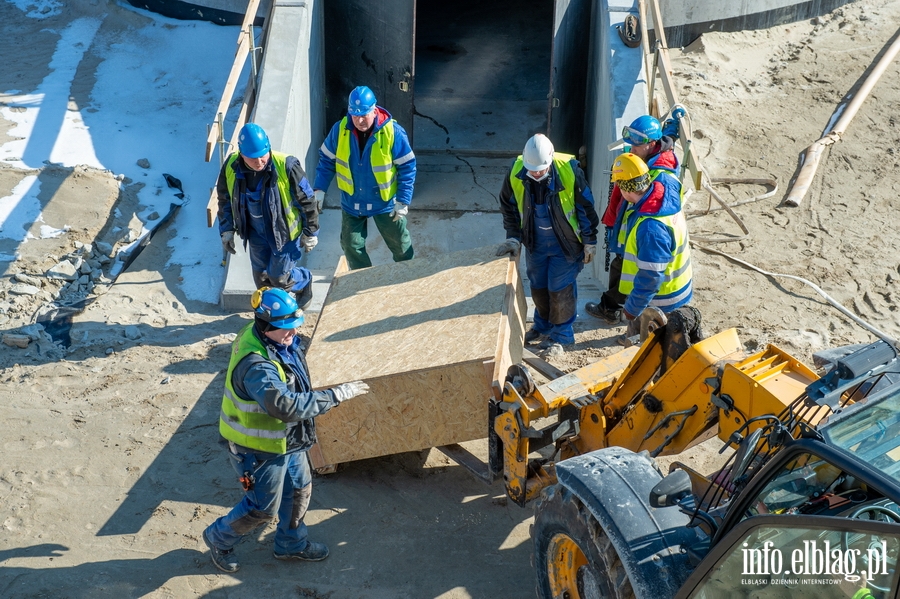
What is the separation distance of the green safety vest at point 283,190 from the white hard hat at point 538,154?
6.52ft

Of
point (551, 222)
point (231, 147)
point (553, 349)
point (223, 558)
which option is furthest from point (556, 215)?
point (223, 558)

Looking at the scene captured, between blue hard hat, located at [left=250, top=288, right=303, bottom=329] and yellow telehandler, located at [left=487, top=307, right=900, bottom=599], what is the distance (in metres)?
1.39

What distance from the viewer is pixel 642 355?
202 inches

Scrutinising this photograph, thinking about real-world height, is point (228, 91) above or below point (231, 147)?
above

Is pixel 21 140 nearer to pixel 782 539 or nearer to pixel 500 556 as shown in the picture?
pixel 500 556

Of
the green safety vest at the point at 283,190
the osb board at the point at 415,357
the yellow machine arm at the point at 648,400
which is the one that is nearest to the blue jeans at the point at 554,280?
the osb board at the point at 415,357

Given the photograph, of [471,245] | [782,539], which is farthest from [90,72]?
[782,539]

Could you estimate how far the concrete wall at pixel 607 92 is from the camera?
30.3 ft

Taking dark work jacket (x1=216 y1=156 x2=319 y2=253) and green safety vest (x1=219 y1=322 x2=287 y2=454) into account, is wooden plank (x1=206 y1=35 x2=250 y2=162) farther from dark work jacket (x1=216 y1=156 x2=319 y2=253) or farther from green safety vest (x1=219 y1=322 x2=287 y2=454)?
green safety vest (x1=219 y1=322 x2=287 y2=454)

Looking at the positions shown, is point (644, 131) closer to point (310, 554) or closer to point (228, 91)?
point (228, 91)

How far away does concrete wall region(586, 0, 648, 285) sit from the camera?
9.25 m

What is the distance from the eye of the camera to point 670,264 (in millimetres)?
6656

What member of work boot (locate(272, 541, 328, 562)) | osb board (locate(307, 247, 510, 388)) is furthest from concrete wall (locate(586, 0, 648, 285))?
work boot (locate(272, 541, 328, 562))

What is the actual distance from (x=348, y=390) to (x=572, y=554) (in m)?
1.60
